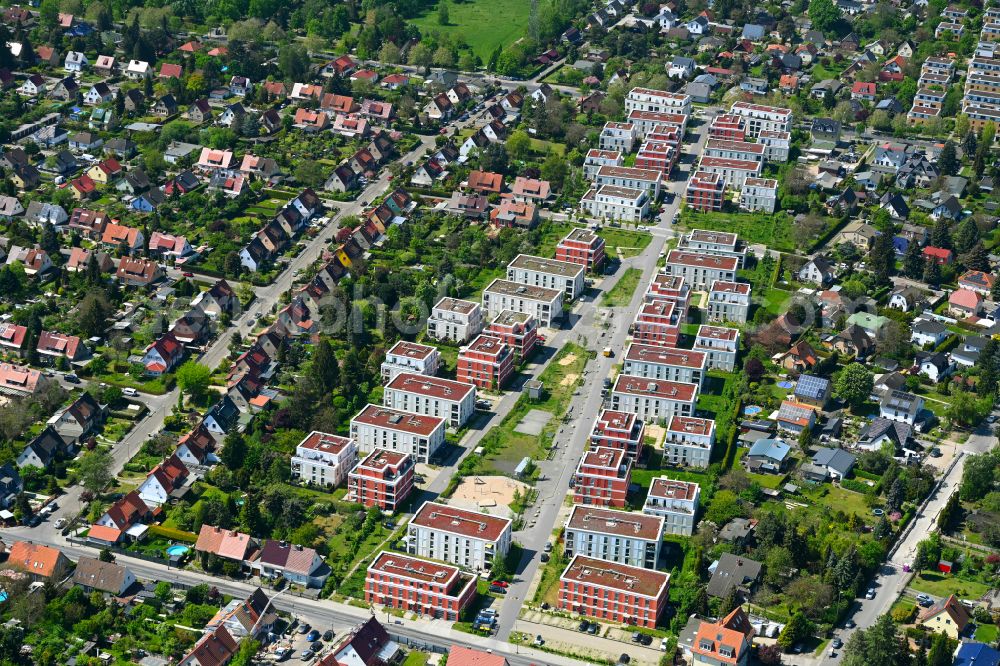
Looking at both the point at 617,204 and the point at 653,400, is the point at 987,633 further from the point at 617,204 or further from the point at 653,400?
the point at 617,204

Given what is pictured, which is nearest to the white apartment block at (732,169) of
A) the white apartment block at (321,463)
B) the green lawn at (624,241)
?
the green lawn at (624,241)

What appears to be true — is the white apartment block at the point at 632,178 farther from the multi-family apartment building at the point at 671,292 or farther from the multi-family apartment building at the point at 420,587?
the multi-family apartment building at the point at 420,587

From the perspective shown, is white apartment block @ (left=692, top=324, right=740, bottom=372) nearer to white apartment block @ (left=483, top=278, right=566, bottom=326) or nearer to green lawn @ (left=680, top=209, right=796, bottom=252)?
white apartment block @ (left=483, top=278, right=566, bottom=326)

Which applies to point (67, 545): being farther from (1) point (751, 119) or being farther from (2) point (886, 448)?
(1) point (751, 119)

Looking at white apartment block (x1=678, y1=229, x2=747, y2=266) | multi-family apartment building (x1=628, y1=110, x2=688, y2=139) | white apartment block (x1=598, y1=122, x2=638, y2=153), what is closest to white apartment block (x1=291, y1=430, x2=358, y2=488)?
white apartment block (x1=678, y1=229, x2=747, y2=266)

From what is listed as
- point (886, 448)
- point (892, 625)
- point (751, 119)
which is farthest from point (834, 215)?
point (892, 625)

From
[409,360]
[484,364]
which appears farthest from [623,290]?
[409,360]
